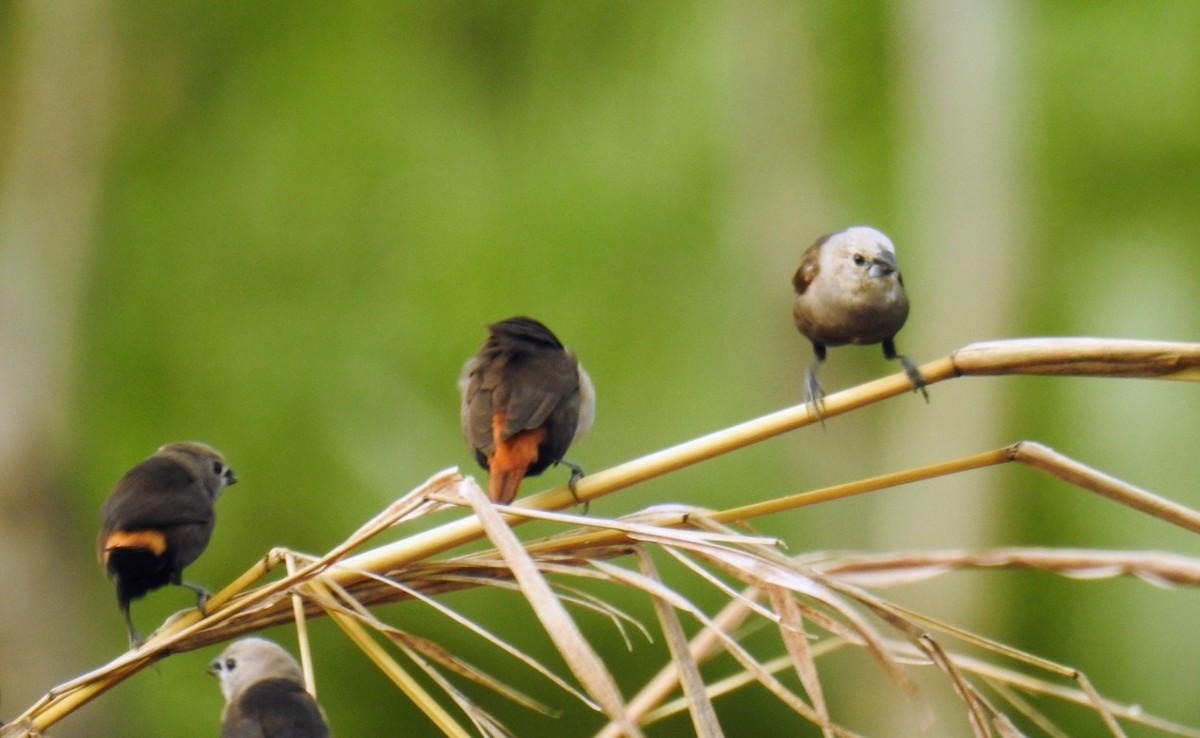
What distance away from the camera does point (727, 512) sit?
1604mm

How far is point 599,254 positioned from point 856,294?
16.4ft

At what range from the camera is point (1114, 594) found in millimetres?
7461

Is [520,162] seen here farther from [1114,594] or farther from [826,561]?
[826,561]

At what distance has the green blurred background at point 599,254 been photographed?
6.60 m

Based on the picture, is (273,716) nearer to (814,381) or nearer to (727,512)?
(727,512)

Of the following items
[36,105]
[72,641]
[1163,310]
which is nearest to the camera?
[72,641]

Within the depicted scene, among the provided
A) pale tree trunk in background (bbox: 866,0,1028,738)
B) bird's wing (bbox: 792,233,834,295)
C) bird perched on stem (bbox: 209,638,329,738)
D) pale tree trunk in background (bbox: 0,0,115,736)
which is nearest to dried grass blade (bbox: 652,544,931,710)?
bird perched on stem (bbox: 209,638,329,738)

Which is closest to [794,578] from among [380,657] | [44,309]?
[380,657]

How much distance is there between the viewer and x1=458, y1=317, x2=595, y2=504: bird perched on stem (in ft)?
8.98

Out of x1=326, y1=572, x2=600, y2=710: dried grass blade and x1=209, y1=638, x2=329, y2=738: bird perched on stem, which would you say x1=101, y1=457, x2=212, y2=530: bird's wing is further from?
x1=326, y1=572, x2=600, y2=710: dried grass blade

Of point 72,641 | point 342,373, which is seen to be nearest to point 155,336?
point 342,373

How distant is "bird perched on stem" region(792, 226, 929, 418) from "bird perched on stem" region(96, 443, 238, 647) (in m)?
1.30

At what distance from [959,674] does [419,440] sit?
574 cm

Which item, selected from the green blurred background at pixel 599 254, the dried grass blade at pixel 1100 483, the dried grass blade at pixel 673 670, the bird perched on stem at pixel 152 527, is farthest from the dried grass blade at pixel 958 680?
the green blurred background at pixel 599 254
